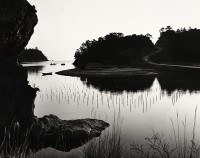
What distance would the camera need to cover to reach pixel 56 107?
42062mm

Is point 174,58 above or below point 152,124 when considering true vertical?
above

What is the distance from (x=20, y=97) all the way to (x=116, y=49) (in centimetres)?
14368

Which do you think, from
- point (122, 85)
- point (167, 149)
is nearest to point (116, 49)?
point (122, 85)

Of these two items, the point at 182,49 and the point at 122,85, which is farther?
the point at 182,49

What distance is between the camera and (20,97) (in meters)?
22.2

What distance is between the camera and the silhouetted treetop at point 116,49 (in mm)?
157250

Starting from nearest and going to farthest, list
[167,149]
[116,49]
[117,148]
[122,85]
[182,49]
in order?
[117,148] → [167,149] → [122,85] → [182,49] → [116,49]

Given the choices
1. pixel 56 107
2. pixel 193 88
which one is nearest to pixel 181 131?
pixel 56 107

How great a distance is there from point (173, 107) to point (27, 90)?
2722 cm

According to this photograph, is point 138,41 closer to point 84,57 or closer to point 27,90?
point 84,57

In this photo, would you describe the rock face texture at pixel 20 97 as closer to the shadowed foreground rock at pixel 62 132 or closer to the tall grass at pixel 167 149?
the shadowed foreground rock at pixel 62 132

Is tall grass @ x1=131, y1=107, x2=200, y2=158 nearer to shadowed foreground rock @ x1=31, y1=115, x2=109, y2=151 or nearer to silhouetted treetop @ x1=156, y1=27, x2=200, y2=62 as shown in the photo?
shadowed foreground rock @ x1=31, y1=115, x2=109, y2=151

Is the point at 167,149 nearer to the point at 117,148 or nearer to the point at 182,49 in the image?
the point at 117,148

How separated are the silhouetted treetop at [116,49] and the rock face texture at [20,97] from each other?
131753mm
